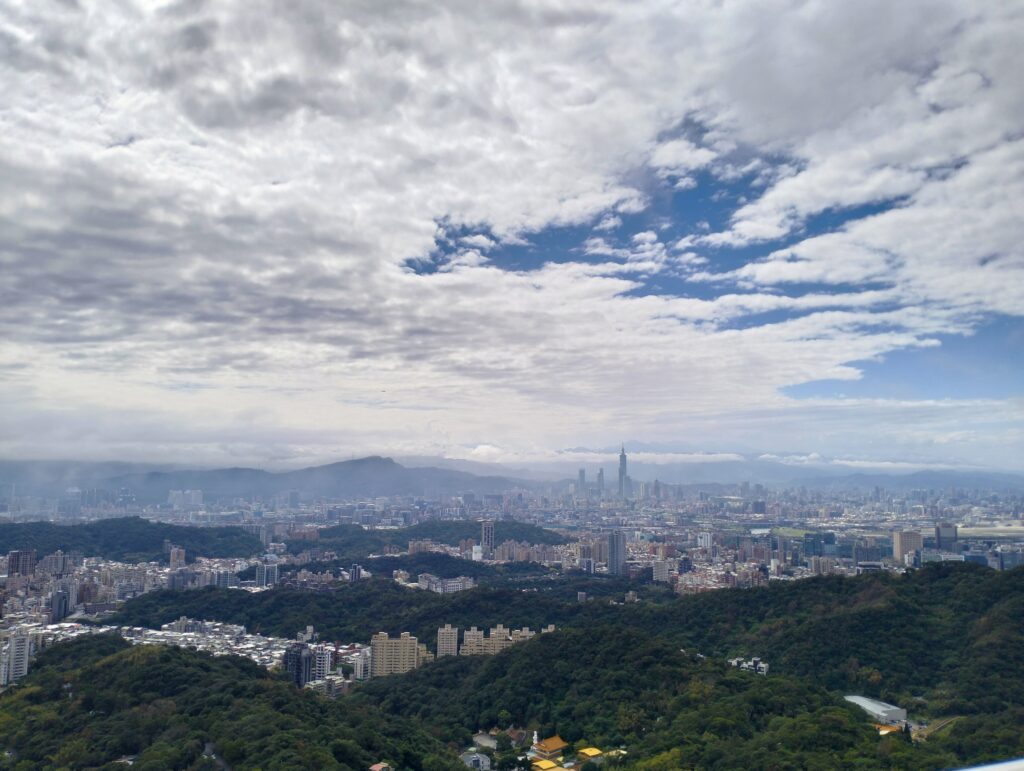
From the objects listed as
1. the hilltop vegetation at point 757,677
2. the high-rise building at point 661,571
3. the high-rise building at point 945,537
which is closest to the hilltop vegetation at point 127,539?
the hilltop vegetation at point 757,677

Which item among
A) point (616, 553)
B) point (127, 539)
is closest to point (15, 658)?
point (616, 553)

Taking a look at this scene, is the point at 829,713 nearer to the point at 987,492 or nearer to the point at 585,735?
the point at 585,735

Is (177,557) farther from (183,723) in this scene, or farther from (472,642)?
(183,723)

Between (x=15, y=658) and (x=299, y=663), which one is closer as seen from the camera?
(x=15, y=658)

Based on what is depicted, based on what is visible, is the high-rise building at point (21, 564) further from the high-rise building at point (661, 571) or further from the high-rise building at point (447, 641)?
the high-rise building at point (661, 571)

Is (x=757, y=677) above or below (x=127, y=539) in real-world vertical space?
above
